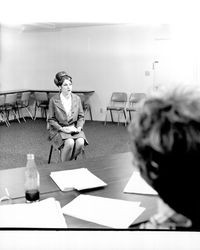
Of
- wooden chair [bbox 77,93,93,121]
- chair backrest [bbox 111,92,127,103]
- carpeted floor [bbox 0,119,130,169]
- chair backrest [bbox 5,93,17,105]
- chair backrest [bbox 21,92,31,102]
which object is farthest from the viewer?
chair backrest [bbox 21,92,31,102]

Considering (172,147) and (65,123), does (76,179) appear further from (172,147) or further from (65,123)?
(65,123)

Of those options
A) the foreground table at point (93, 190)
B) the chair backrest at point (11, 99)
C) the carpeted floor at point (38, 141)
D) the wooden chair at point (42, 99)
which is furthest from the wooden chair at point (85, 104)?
the foreground table at point (93, 190)

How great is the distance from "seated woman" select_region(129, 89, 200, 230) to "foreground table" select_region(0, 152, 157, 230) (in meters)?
0.58

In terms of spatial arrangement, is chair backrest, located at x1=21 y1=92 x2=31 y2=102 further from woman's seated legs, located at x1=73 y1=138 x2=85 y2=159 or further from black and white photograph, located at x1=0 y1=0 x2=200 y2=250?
woman's seated legs, located at x1=73 y1=138 x2=85 y2=159

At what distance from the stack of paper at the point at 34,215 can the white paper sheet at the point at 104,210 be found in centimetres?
5

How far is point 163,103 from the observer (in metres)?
0.37

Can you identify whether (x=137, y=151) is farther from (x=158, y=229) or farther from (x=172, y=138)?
(x=158, y=229)

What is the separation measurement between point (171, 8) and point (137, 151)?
557 mm

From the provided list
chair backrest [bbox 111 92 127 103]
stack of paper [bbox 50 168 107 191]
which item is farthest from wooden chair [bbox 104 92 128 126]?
stack of paper [bbox 50 168 107 191]

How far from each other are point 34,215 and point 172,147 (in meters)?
0.71

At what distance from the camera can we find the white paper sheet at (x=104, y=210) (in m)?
0.96

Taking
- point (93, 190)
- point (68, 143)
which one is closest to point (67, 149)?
point (68, 143)

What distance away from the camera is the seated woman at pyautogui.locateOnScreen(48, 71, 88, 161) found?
2871 millimetres

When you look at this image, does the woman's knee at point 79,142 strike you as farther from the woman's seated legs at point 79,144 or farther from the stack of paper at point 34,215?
the stack of paper at point 34,215
